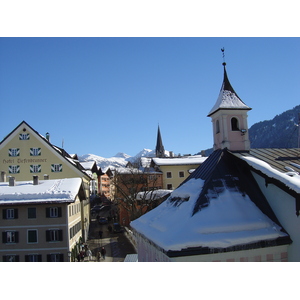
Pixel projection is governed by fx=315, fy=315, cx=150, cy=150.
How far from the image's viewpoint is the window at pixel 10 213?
19.7 meters

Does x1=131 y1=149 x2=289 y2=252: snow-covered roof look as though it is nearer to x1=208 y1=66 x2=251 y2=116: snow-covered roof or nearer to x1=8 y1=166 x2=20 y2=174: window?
x1=208 y1=66 x2=251 y2=116: snow-covered roof

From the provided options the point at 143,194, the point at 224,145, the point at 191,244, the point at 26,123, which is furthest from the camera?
the point at 143,194

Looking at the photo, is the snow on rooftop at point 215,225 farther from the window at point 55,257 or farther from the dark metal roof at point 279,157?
the window at point 55,257

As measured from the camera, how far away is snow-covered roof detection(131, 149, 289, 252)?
7.40m

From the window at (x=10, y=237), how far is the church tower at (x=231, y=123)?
558 inches

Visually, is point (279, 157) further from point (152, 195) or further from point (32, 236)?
point (152, 195)

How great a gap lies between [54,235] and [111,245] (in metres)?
7.68

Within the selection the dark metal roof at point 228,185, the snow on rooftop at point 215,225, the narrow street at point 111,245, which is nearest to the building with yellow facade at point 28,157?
the narrow street at point 111,245

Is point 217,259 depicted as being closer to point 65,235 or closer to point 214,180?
point 214,180

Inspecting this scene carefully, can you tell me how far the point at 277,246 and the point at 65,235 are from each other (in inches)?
583

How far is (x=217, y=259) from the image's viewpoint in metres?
7.35

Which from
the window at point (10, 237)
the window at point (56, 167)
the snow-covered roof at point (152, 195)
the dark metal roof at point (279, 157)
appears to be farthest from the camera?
the snow-covered roof at point (152, 195)

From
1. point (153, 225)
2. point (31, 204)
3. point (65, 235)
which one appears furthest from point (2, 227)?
point (153, 225)

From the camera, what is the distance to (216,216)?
7898mm
